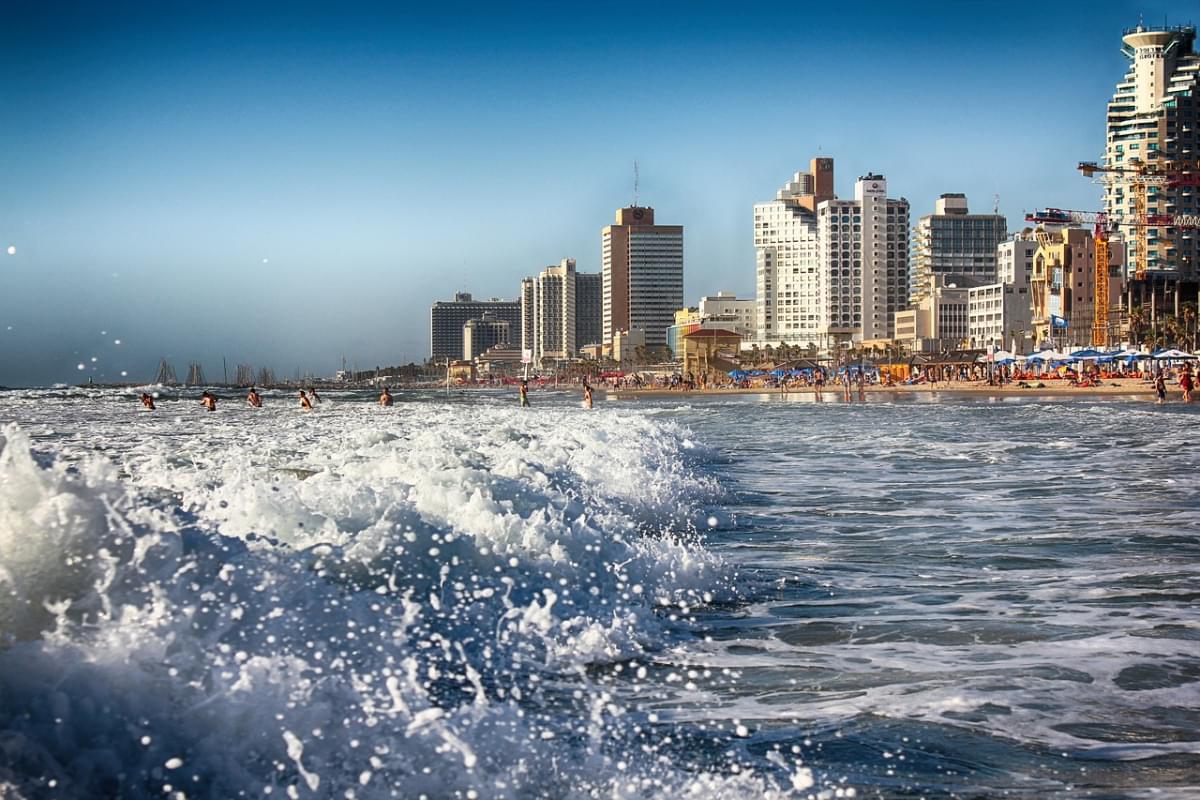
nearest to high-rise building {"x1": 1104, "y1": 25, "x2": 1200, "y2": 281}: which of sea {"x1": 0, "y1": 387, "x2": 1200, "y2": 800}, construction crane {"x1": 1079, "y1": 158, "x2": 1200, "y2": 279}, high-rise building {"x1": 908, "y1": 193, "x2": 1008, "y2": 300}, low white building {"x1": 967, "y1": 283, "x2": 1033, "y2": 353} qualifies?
construction crane {"x1": 1079, "y1": 158, "x2": 1200, "y2": 279}

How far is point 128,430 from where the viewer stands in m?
31.5

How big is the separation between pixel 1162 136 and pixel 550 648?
173 metres

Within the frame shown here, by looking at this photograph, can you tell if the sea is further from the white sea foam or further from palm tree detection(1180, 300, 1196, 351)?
palm tree detection(1180, 300, 1196, 351)

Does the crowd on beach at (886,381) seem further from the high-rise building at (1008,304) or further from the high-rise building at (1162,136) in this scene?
the high-rise building at (1162,136)

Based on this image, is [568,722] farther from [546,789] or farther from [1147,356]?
[1147,356]

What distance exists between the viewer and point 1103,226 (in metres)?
153

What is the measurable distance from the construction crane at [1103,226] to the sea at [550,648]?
142495 millimetres

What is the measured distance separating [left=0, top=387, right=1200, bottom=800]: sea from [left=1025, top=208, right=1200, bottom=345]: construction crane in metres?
142

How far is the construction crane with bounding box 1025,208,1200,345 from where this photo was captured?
143 m

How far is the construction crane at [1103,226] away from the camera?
143 m

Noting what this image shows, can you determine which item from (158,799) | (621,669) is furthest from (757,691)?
(158,799)

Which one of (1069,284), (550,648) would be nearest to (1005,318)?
(1069,284)

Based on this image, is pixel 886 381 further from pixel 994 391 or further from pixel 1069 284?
pixel 1069 284

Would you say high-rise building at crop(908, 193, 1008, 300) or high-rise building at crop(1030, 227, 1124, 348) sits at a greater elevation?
high-rise building at crop(908, 193, 1008, 300)
